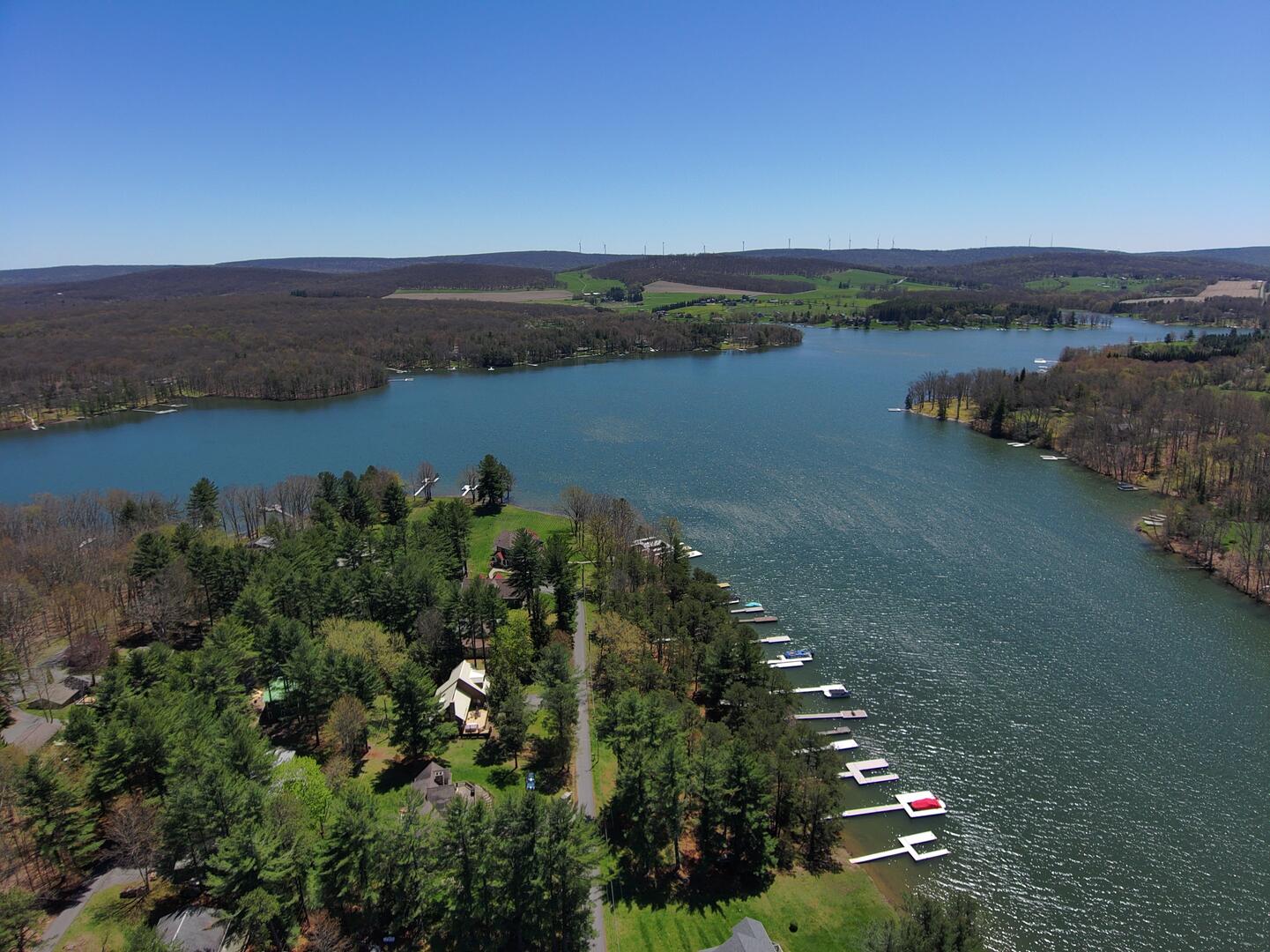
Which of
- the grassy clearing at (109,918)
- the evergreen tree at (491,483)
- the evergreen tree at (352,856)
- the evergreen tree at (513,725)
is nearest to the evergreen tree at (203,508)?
the evergreen tree at (491,483)

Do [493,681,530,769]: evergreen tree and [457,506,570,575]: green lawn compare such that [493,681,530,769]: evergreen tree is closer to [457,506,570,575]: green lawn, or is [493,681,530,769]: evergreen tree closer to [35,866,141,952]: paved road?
[35,866,141,952]: paved road

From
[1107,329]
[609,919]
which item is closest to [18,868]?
[609,919]

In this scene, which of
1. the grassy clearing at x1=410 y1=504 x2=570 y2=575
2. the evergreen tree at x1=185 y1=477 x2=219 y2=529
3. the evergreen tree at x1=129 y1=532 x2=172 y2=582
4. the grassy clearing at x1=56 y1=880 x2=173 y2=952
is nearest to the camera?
the grassy clearing at x1=56 y1=880 x2=173 y2=952

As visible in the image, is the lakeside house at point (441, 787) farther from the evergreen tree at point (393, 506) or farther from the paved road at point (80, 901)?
the evergreen tree at point (393, 506)

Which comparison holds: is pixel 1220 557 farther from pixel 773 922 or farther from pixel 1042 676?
pixel 773 922

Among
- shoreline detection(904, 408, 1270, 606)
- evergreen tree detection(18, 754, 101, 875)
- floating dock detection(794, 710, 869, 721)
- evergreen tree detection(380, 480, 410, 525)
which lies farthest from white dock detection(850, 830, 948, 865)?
evergreen tree detection(380, 480, 410, 525)

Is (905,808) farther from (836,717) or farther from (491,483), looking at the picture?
(491,483)

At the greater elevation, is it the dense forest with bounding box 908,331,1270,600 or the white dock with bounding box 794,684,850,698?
the dense forest with bounding box 908,331,1270,600

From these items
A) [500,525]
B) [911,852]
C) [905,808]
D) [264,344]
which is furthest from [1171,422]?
[264,344]
